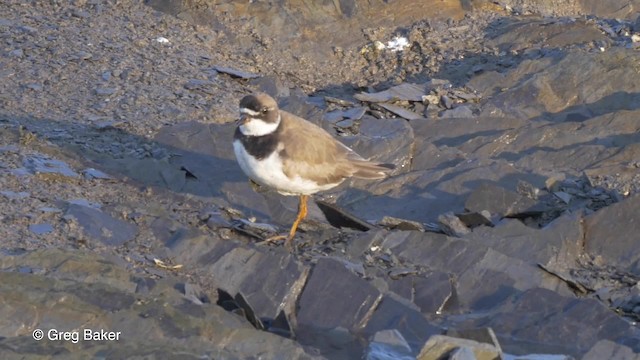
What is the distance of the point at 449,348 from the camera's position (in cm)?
777

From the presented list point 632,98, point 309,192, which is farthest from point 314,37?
point 309,192

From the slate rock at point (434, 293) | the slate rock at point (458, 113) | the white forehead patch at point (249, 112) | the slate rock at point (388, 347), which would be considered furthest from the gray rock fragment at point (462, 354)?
the slate rock at point (458, 113)

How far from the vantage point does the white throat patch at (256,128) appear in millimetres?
10047

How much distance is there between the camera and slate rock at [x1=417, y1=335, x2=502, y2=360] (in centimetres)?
775

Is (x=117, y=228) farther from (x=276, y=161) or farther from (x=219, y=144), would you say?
(x=219, y=144)

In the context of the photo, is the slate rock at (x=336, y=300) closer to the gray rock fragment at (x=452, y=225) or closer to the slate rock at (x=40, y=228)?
the gray rock fragment at (x=452, y=225)

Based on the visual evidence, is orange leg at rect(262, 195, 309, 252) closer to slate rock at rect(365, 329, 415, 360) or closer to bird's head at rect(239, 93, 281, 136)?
bird's head at rect(239, 93, 281, 136)

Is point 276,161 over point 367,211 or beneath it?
over

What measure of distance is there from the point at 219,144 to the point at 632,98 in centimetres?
528

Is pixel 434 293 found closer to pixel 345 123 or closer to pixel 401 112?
pixel 345 123

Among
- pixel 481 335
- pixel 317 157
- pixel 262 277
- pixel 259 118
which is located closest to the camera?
pixel 481 335

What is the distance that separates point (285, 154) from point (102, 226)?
1.76 m

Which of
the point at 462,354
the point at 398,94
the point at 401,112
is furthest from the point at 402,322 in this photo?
the point at 398,94

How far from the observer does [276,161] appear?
995 cm
